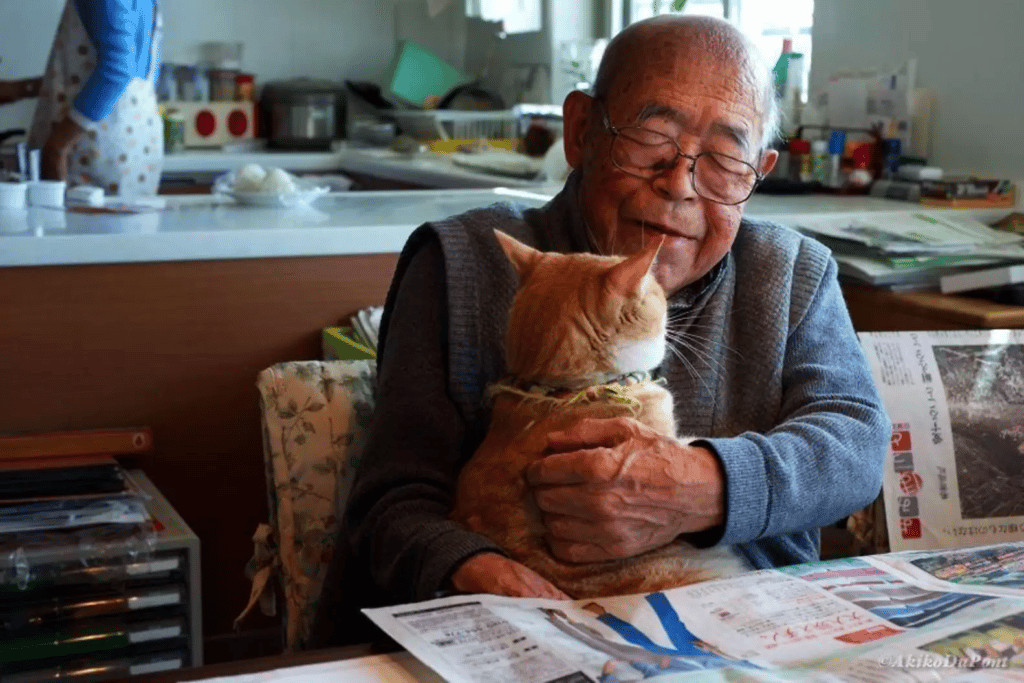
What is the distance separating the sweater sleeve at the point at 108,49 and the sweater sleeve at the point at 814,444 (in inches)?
57.3

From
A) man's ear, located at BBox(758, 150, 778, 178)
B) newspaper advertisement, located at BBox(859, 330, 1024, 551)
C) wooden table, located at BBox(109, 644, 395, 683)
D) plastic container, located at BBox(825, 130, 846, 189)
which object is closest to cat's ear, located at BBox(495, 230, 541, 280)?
man's ear, located at BBox(758, 150, 778, 178)

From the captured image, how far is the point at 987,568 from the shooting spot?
43.0 inches

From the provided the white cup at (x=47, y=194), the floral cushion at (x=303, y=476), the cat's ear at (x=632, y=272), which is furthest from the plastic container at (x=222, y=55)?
the cat's ear at (x=632, y=272)

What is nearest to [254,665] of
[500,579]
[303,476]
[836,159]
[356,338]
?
[500,579]

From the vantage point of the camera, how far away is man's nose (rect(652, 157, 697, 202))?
4.42ft

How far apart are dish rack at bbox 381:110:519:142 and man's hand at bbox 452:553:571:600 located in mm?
3160

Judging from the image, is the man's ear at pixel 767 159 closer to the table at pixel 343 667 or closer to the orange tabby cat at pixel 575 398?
the orange tabby cat at pixel 575 398

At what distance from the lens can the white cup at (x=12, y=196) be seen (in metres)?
2.11

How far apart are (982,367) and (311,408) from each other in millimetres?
931

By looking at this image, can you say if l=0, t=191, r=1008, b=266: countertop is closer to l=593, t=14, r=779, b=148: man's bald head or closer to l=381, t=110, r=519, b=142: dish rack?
l=593, t=14, r=779, b=148: man's bald head

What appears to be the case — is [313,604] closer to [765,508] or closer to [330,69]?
[765,508]

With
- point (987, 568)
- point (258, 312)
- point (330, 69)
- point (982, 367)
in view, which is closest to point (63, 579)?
point (258, 312)

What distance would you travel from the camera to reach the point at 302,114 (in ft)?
14.7

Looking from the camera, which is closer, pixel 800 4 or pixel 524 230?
pixel 524 230
